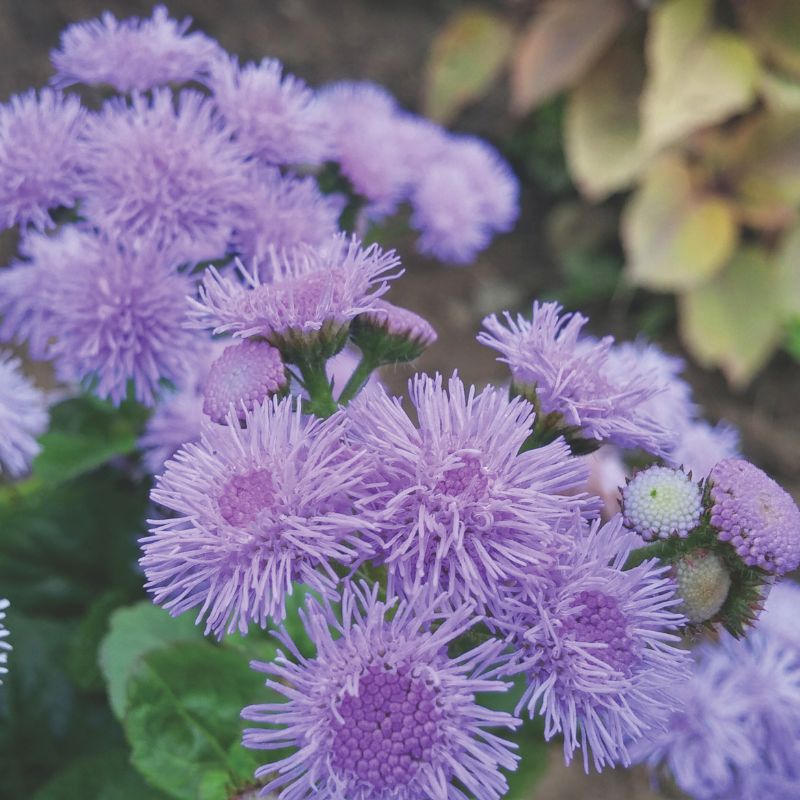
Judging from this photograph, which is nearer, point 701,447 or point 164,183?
point 164,183

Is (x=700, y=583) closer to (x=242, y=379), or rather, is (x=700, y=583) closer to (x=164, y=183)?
(x=242, y=379)

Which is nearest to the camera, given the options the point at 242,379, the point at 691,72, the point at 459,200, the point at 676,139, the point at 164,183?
the point at 242,379

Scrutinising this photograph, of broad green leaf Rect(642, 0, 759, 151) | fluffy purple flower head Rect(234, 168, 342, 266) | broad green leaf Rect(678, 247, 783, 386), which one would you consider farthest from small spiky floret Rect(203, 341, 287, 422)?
broad green leaf Rect(678, 247, 783, 386)

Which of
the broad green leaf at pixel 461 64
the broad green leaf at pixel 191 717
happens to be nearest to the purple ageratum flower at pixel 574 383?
the broad green leaf at pixel 191 717

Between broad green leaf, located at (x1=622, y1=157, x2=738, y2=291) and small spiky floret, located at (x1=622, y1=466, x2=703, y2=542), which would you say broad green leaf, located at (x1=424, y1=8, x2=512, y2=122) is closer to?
broad green leaf, located at (x1=622, y1=157, x2=738, y2=291)

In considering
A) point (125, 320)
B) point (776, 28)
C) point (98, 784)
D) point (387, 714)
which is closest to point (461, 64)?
point (776, 28)

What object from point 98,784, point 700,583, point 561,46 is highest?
point 561,46

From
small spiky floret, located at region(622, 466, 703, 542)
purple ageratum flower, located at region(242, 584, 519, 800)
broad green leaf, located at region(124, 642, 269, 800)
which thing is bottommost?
broad green leaf, located at region(124, 642, 269, 800)

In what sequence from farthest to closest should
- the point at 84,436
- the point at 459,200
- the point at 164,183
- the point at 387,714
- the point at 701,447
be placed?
the point at 459,200 < the point at 84,436 < the point at 701,447 < the point at 164,183 < the point at 387,714
